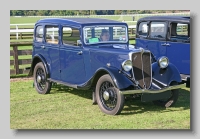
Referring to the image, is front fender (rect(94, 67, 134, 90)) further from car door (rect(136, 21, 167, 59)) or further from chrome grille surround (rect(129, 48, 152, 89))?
car door (rect(136, 21, 167, 59))

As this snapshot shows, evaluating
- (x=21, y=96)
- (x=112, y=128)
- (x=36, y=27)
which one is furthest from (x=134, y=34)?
(x=112, y=128)

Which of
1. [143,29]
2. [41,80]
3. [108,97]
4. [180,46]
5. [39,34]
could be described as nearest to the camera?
[108,97]

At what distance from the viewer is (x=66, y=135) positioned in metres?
5.76

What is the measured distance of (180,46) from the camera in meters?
8.74

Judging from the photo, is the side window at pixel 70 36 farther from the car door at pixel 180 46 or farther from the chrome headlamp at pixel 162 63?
the car door at pixel 180 46

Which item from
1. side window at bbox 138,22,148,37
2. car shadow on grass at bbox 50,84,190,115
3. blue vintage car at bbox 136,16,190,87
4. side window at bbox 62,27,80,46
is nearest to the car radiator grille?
car shadow on grass at bbox 50,84,190,115

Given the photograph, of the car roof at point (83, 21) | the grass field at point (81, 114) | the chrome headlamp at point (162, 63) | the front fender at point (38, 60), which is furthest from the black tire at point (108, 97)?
the front fender at point (38, 60)

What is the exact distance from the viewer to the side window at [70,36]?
7336 millimetres

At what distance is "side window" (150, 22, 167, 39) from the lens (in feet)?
30.4

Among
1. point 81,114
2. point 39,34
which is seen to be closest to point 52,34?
point 39,34

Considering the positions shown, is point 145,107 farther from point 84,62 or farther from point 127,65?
point 84,62

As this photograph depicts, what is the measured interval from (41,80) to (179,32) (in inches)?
132

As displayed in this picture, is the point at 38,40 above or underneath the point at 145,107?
above

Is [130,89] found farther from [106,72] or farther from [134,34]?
[134,34]
